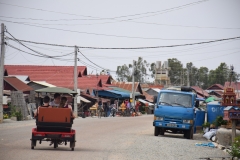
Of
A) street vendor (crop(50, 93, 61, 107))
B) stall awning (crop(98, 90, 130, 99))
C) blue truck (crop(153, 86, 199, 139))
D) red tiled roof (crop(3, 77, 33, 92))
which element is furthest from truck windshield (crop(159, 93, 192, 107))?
stall awning (crop(98, 90, 130, 99))

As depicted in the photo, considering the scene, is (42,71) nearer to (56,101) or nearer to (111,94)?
(111,94)

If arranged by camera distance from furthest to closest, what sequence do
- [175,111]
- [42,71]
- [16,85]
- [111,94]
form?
1. [111,94]
2. [42,71]
3. [16,85]
4. [175,111]

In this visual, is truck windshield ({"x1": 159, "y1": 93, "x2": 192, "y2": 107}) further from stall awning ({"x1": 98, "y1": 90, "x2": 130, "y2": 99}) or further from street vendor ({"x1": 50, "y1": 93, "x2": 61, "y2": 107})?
stall awning ({"x1": 98, "y1": 90, "x2": 130, "y2": 99})

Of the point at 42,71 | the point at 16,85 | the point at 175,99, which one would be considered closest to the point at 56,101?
the point at 175,99

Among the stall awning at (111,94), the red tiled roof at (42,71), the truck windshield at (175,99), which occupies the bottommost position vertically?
the stall awning at (111,94)

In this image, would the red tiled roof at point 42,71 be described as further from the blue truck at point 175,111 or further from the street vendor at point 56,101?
the street vendor at point 56,101

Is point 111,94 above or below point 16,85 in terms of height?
below

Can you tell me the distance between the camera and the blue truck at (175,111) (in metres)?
24.1

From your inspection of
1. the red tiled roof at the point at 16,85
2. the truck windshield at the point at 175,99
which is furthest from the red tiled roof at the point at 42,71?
the truck windshield at the point at 175,99

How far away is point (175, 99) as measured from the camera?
2462 centimetres

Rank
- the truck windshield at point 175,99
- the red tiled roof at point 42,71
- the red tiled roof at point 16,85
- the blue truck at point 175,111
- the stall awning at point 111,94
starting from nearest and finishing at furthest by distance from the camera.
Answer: the blue truck at point 175,111 → the truck windshield at point 175,99 → the red tiled roof at point 16,85 → the red tiled roof at point 42,71 → the stall awning at point 111,94

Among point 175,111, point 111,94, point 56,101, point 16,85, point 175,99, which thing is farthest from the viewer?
point 111,94

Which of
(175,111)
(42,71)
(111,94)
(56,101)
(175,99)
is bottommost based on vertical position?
(111,94)

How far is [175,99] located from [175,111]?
29.2 inches
